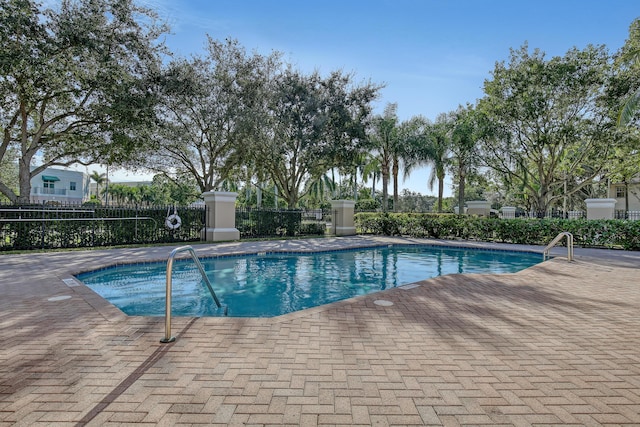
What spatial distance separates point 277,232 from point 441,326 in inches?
567

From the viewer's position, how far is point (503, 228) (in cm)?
1581

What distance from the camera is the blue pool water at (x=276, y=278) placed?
20.9 feet

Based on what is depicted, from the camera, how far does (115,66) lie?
1326cm

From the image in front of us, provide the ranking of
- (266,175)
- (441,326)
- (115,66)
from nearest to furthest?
(441,326) → (115,66) → (266,175)

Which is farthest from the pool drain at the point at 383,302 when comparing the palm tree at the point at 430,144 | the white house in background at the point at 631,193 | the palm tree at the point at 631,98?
the white house in background at the point at 631,193

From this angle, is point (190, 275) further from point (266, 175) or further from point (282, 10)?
point (266, 175)

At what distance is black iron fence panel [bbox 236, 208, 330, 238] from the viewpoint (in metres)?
16.7

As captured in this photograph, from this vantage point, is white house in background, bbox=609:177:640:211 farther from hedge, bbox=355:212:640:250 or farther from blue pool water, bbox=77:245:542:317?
blue pool water, bbox=77:245:542:317

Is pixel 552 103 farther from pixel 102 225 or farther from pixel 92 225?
pixel 92 225

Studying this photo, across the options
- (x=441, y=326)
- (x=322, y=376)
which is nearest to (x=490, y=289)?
(x=441, y=326)

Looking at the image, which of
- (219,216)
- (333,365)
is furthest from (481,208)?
(333,365)

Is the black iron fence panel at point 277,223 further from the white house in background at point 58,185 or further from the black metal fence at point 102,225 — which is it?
the white house in background at point 58,185

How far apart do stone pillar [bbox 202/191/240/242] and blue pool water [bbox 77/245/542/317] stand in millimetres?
3760

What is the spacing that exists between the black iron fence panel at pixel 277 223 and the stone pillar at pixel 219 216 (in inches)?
48.4
